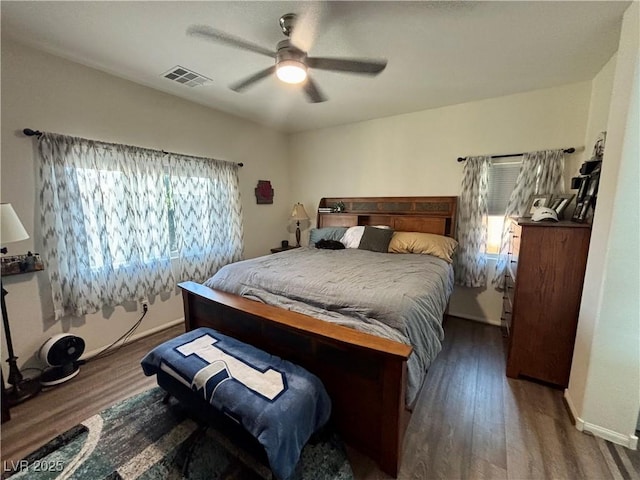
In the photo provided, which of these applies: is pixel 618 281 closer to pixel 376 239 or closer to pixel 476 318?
pixel 476 318

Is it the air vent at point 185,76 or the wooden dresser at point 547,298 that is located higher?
the air vent at point 185,76

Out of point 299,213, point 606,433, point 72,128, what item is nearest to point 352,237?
point 299,213

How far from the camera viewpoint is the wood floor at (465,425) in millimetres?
1422

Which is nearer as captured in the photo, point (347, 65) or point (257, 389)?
point (257, 389)

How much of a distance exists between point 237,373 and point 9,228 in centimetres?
172

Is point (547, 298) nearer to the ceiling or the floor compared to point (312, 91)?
nearer to the floor

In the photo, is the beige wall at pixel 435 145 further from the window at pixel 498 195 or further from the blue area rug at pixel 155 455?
the blue area rug at pixel 155 455

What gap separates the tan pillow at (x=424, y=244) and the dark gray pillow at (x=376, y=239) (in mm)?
69

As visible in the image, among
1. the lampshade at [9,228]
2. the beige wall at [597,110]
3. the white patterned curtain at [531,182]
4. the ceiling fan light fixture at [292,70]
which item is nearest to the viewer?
the lampshade at [9,228]

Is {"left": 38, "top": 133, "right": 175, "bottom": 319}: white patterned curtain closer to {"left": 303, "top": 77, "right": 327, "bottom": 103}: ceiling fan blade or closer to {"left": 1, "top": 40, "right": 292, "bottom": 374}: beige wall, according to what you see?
{"left": 1, "top": 40, "right": 292, "bottom": 374}: beige wall

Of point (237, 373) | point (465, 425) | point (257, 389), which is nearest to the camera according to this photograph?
point (257, 389)

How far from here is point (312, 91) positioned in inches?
83.6

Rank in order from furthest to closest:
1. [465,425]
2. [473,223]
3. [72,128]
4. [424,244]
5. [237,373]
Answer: [473,223] < [424,244] < [72,128] < [465,425] < [237,373]

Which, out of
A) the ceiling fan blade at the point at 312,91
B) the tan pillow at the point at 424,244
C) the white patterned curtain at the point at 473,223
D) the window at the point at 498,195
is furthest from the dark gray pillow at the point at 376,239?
the ceiling fan blade at the point at 312,91
